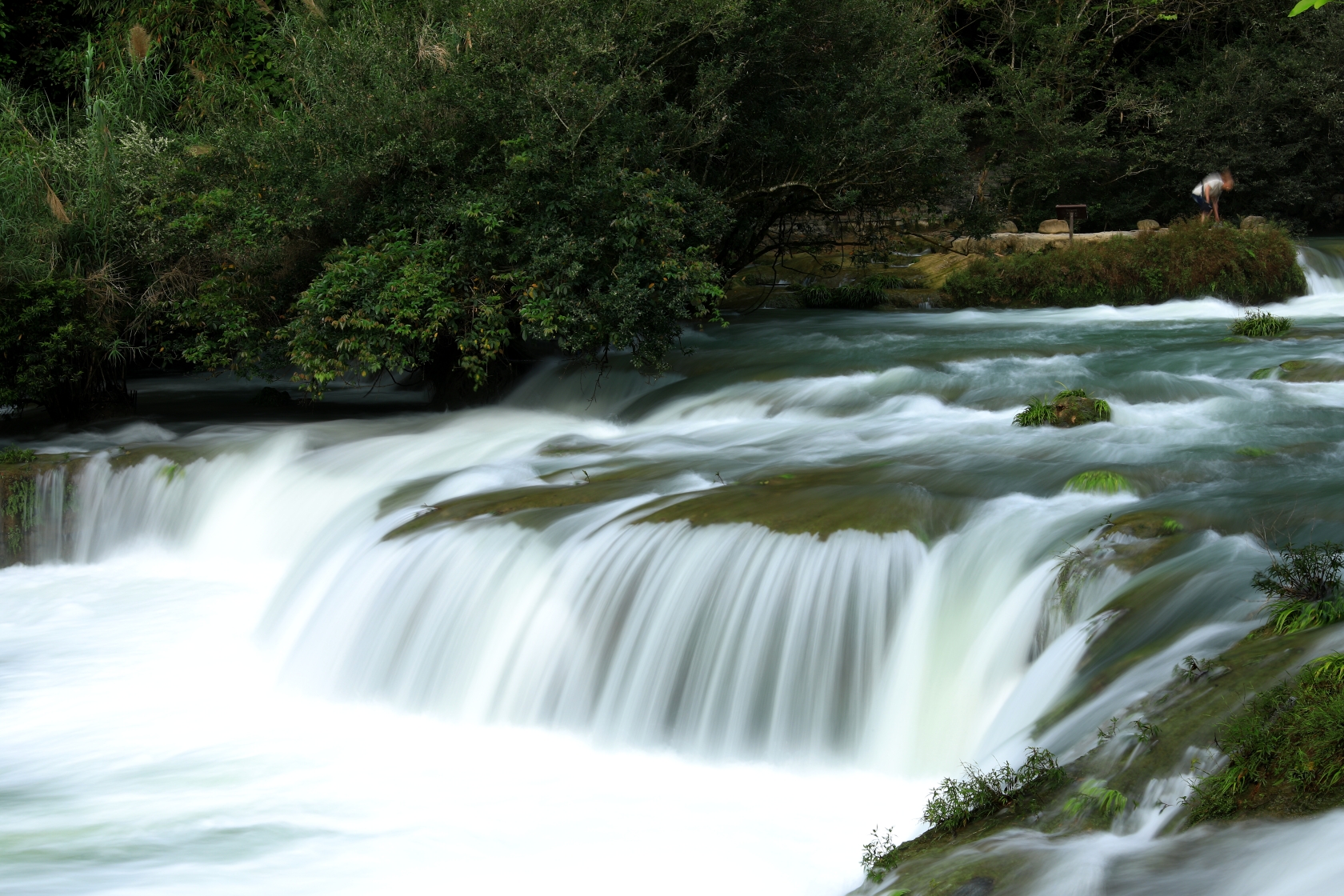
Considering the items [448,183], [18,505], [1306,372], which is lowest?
[18,505]

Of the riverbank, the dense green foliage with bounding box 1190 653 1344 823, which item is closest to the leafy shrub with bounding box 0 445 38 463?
the dense green foliage with bounding box 1190 653 1344 823

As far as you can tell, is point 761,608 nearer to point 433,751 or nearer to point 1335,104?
point 433,751

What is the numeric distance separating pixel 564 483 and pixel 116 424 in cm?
641

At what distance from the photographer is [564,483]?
357 inches

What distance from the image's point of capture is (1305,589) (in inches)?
200

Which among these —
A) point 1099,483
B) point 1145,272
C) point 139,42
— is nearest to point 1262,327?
point 1145,272

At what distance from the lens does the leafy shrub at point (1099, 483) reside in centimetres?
746

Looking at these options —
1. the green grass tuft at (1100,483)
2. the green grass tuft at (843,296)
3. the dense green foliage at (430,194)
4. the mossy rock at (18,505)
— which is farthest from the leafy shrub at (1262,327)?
the mossy rock at (18,505)

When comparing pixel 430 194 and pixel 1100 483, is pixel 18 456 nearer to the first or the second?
pixel 430 194

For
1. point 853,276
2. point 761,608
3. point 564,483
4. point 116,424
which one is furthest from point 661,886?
point 853,276

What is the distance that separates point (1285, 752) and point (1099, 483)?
3.66 metres

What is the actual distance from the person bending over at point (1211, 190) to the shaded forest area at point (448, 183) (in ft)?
27.8

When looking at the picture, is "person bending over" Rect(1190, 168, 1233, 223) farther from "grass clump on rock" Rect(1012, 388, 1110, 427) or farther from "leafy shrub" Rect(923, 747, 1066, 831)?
"leafy shrub" Rect(923, 747, 1066, 831)

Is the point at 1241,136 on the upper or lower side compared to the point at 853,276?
upper
